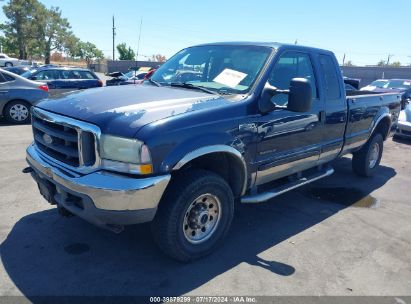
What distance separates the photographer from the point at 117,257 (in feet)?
12.0

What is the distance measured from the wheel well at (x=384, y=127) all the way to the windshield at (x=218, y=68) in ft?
Answer: 11.5

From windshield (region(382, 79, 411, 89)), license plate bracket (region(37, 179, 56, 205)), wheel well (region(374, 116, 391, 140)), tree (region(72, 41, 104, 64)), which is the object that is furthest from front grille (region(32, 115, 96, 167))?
tree (region(72, 41, 104, 64))

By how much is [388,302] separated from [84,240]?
2850mm

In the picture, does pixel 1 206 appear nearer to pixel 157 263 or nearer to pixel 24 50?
pixel 157 263

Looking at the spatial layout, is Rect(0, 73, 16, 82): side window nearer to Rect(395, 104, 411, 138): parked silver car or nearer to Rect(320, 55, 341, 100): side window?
Rect(320, 55, 341, 100): side window

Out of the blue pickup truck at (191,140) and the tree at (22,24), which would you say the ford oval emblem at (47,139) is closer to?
the blue pickup truck at (191,140)

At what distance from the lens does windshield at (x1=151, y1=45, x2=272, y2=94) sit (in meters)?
4.07

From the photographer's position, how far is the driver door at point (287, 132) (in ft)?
13.2

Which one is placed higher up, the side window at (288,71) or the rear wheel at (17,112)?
the side window at (288,71)

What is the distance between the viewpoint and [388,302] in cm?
319

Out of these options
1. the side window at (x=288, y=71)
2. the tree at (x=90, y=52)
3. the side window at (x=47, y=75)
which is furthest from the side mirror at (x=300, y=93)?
the tree at (x=90, y=52)

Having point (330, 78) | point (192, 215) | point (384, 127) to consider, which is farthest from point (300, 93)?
point (384, 127)

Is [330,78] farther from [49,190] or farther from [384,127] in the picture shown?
[49,190]

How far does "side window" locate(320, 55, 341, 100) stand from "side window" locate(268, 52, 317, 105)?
0.29m
